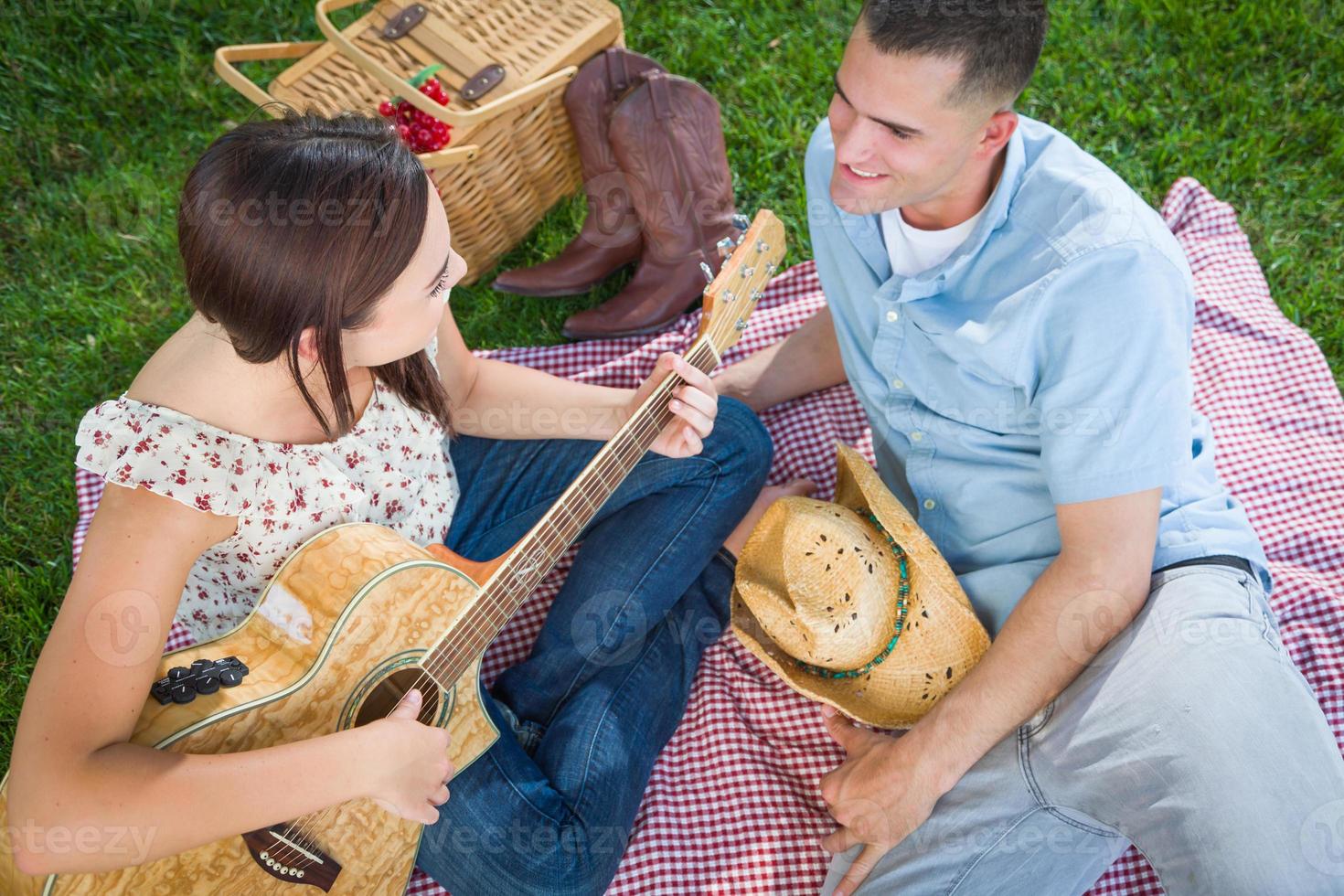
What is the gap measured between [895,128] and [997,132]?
195 millimetres

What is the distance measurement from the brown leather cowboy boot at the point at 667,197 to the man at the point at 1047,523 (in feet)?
2.20

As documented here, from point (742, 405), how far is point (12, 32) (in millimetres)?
2763

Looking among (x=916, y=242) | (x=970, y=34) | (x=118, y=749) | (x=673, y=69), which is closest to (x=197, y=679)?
(x=118, y=749)

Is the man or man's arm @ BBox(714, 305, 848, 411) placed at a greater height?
the man

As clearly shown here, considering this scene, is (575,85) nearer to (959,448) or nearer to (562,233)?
(562,233)

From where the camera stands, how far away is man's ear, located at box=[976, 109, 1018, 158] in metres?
1.98

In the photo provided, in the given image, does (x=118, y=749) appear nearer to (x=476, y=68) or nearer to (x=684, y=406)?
(x=684, y=406)

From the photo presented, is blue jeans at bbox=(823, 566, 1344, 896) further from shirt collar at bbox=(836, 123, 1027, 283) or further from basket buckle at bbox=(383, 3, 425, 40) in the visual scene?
basket buckle at bbox=(383, 3, 425, 40)

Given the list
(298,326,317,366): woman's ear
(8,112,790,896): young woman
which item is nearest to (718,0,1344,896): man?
(8,112,790,896): young woman

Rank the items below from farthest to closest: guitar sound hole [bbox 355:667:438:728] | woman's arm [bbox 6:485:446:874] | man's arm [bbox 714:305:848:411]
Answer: man's arm [bbox 714:305:848:411] < guitar sound hole [bbox 355:667:438:728] < woman's arm [bbox 6:485:446:874]

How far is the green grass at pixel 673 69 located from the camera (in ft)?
10.2

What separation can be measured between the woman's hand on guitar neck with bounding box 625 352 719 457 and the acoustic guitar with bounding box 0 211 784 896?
0.41 feet

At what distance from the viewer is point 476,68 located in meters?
2.89

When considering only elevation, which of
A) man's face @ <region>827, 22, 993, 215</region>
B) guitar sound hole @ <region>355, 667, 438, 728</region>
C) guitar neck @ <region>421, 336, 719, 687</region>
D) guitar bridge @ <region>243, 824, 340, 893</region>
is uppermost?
man's face @ <region>827, 22, 993, 215</region>
